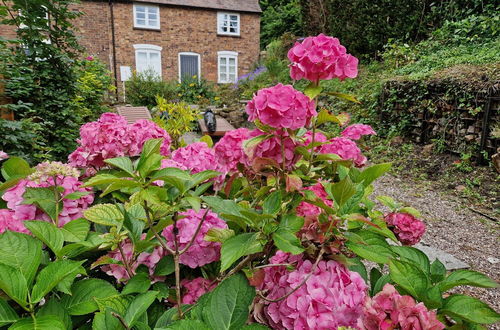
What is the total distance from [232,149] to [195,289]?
392 millimetres

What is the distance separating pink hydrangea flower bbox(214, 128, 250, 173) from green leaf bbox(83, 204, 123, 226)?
0.35 m

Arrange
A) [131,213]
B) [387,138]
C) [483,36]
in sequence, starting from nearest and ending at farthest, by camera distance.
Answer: [131,213] → [387,138] → [483,36]

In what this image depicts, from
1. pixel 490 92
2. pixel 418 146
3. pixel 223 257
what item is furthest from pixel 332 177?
pixel 418 146

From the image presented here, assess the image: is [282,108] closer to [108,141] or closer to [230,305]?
[230,305]

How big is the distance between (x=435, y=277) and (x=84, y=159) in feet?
3.58

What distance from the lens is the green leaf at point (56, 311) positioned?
2.13 feet

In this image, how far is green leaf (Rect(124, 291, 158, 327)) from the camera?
2.06 ft

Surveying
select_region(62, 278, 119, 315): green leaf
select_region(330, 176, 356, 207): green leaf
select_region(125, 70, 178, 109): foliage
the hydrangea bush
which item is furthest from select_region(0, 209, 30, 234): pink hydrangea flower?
select_region(125, 70, 178, 109): foliage

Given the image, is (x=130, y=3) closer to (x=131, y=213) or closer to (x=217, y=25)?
(x=217, y=25)

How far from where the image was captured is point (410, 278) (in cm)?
62

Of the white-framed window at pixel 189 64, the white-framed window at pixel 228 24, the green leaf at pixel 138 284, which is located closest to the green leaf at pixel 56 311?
the green leaf at pixel 138 284

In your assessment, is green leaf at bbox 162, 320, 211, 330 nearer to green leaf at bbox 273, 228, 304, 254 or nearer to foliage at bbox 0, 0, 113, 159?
green leaf at bbox 273, 228, 304, 254

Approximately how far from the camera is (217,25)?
14.9 m

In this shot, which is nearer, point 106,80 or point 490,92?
point 490,92
